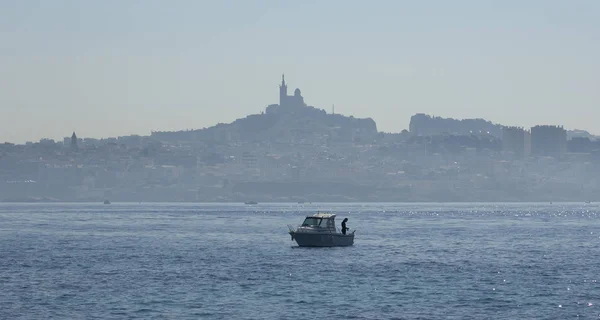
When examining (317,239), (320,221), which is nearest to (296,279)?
(317,239)

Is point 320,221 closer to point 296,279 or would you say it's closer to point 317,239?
point 317,239

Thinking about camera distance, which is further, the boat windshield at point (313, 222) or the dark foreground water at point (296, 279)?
the boat windshield at point (313, 222)

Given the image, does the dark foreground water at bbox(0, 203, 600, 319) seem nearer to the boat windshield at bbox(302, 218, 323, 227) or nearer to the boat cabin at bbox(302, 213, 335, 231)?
the boat windshield at bbox(302, 218, 323, 227)

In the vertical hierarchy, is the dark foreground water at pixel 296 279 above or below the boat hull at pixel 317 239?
below

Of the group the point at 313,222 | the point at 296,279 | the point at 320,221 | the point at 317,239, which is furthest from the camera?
the point at 313,222

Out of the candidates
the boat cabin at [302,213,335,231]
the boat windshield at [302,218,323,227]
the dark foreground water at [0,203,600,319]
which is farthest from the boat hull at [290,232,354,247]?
the boat windshield at [302,218,323,227]

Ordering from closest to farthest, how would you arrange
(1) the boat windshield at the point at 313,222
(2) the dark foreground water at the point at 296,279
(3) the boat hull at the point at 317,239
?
(2) the dark foreground water at the point at 296,279
(3) the boat hull at the point at 317,239
(1) the boat windshield at the point at 313,222

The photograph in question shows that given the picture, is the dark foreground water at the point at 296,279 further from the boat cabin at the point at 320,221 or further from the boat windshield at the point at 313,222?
the boat cabin at the point at 320,221

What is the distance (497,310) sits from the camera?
199 feet

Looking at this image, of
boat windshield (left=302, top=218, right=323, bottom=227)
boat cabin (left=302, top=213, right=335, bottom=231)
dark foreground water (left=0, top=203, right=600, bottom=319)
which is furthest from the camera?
boat windshield (left=302, top=218, right=323, bottom=227)

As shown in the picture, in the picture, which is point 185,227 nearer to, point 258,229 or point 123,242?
point 258,229

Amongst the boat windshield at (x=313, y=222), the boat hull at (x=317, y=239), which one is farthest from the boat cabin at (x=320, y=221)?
the boat hull at (x=317, y=239)

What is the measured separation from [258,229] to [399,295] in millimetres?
87963

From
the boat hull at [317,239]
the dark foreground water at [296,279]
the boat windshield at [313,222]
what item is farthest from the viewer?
the boat windshield at [313,222]
